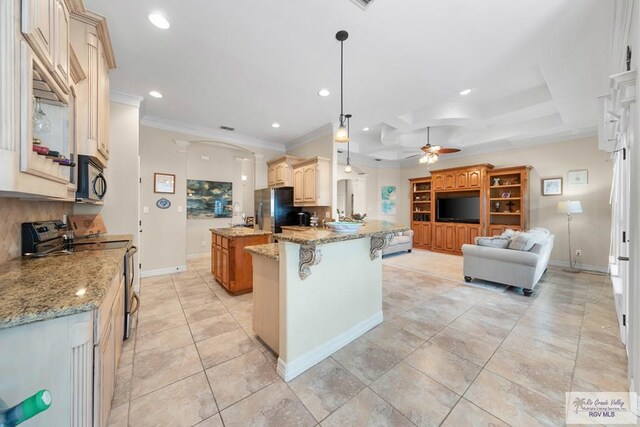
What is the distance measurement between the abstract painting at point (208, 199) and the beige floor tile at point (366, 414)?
5863 mm

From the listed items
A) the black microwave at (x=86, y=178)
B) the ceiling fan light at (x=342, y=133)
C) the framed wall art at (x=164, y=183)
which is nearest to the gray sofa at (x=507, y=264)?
the ceiling fan light at (x=342, y=133)

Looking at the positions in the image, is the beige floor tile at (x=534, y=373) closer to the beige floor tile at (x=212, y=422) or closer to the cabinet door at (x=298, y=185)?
the beige floor tile at (x=212, y=422)

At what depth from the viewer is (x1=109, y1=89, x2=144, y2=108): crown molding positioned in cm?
329

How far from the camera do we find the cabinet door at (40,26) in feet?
3.20

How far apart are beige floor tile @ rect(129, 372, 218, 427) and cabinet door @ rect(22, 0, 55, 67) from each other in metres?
2.08

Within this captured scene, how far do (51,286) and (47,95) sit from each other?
118 cm

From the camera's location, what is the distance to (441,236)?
6.74 m

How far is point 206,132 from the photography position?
191 inches

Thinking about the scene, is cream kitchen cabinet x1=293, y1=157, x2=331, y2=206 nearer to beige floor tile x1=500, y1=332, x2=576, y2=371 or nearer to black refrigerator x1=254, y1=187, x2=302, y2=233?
black refrigerator x1=254, y1=187, x2=302, y2=233

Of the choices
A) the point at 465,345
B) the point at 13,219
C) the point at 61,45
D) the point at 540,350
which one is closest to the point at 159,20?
the point at 61,45

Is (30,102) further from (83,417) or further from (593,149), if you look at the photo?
(593,149)

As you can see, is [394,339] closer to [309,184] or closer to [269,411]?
[269,411]

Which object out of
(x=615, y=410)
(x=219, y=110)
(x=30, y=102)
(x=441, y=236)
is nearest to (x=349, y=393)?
(x=615, y=410)

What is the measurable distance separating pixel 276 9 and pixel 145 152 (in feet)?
12.2
